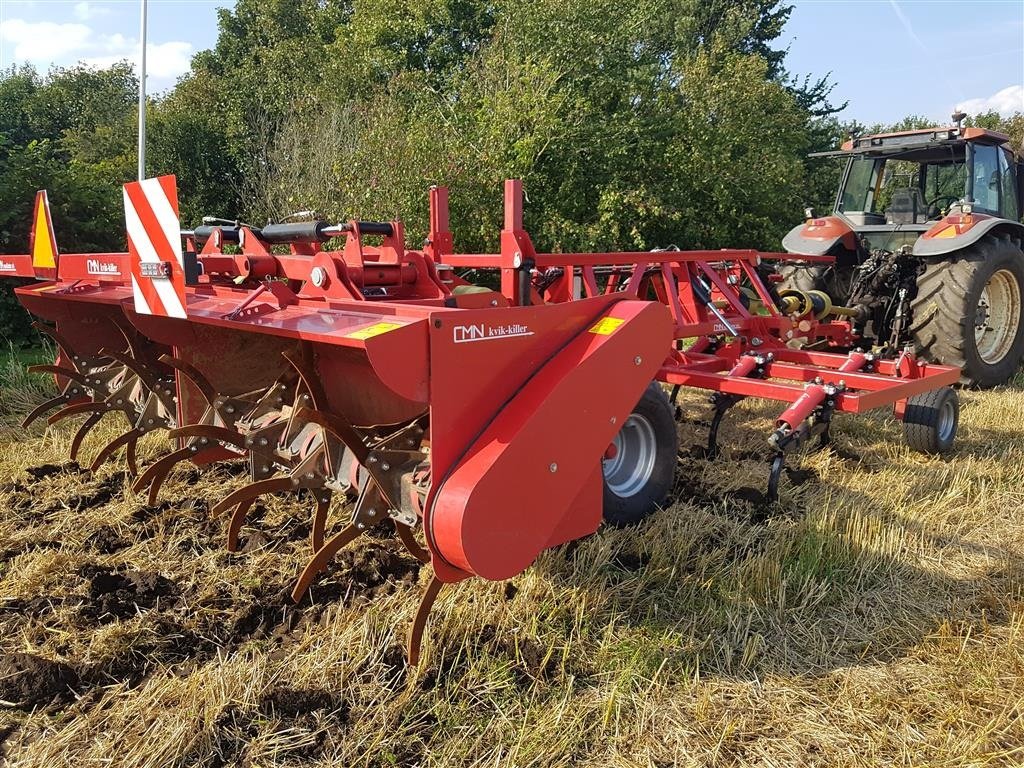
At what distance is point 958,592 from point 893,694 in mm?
841

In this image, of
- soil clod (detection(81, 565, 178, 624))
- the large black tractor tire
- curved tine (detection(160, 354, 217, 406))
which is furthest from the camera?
the large black tractor tire

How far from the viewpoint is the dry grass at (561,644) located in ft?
6.86

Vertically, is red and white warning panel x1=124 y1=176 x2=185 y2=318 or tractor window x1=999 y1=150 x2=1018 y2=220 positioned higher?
tractor window x1=999 y1=150 x2=1018 y2=220

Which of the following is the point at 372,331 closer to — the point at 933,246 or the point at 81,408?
the point at 81,408

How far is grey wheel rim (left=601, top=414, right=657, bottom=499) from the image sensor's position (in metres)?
3.38

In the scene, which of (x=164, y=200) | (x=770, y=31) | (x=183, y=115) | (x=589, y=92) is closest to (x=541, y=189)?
(x=589, y=92)

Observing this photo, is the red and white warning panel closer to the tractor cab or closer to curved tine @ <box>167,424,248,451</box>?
curved tine @ <box>167,424,248,451</box>

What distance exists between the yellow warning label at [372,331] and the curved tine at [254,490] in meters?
0.75

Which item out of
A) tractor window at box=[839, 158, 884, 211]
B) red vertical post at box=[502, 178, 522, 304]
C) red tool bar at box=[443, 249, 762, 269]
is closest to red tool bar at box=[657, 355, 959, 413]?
red tool bar at box=[443, 249, 762, 269]

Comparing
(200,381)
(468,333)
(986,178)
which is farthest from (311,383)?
(986,178)

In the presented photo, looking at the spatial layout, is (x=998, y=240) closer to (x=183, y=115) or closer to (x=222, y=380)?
(x=222, y=380)

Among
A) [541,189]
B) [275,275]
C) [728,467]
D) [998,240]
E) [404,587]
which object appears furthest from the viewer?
[541,189]

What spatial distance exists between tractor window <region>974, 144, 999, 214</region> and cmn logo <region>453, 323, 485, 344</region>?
18.4ft

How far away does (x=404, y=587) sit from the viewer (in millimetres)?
2809
